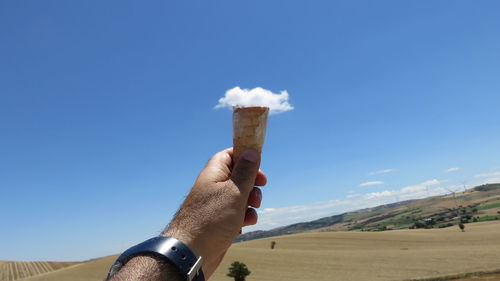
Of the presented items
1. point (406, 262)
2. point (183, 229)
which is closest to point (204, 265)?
point (183, 229)

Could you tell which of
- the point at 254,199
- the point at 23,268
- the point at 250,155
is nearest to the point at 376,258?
the point at 254,199

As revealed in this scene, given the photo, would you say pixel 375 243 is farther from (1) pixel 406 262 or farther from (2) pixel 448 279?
(2) pixel 448 279

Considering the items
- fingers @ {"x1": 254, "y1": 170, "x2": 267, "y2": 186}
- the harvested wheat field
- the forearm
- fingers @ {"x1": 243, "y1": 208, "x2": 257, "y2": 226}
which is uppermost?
fingers @ {"x1": 254, "y1": 170, "x2": 267, "y2": 186}

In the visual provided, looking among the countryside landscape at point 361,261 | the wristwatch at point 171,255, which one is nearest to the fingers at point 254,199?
the wristwatch at point 171,255

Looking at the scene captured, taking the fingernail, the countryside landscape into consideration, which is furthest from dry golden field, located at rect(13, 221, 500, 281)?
the fingernail

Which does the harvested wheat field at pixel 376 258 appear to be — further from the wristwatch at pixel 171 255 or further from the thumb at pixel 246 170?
the wristwatch at pixel 171 255

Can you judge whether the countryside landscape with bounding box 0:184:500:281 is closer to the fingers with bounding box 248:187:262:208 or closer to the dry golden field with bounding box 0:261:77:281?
the dry golden field with bounding box 0:261:77:281
